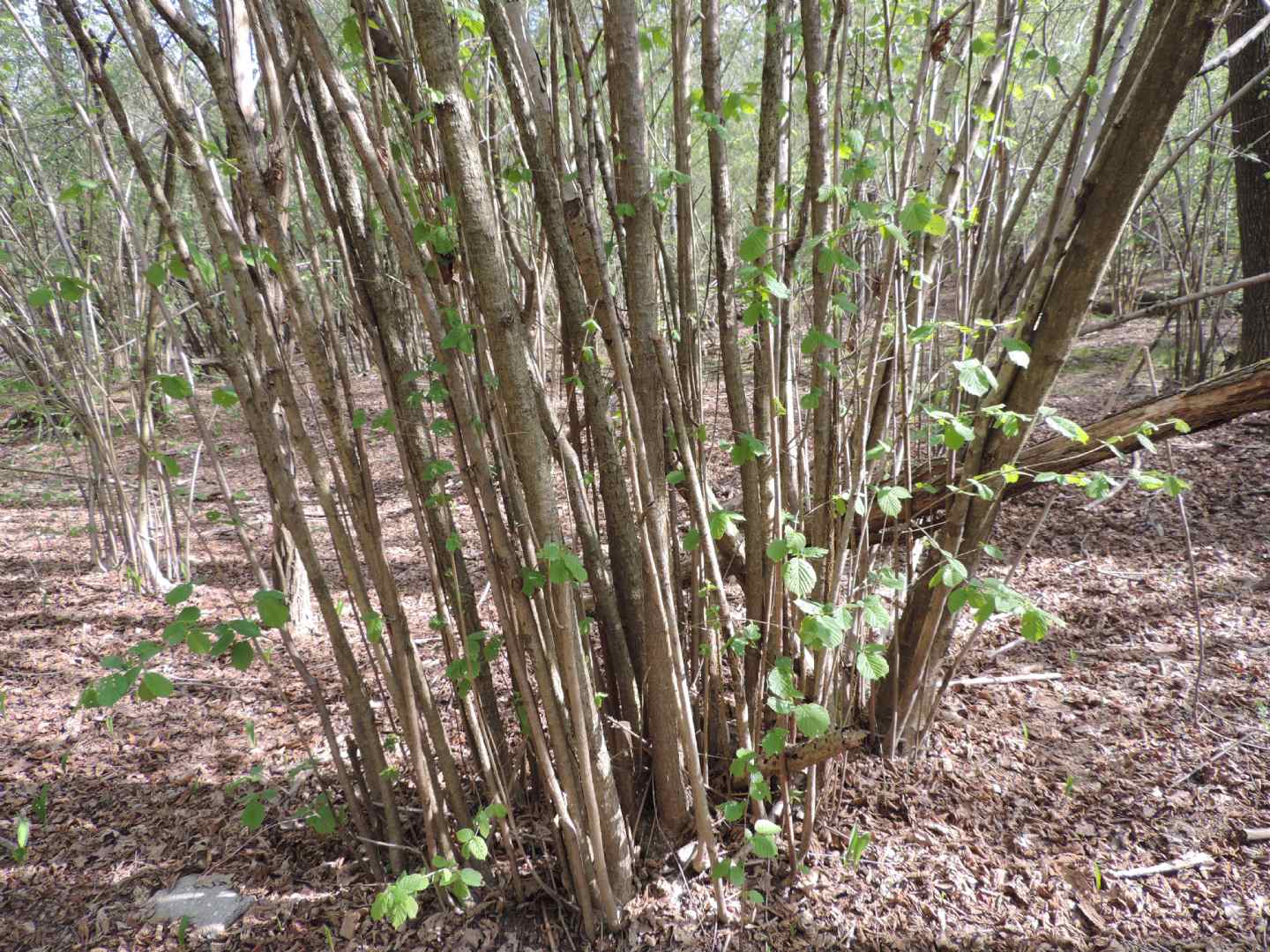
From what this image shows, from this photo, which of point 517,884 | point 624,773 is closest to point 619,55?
point 624,773

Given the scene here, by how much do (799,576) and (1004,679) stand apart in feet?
5.49

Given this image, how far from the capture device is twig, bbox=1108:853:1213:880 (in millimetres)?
1848

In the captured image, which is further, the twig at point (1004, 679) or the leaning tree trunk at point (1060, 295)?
the twig at point (1004, 679)

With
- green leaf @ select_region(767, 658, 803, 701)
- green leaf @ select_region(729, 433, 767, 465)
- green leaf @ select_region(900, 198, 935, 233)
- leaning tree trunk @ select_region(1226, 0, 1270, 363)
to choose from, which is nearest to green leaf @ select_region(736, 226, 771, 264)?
green leaf @ select_region(900, 198, 935, 233)

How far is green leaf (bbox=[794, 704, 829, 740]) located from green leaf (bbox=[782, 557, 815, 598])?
0.23 meters

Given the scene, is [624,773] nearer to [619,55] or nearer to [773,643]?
[773,643]

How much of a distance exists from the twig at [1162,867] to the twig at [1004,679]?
2.49ft

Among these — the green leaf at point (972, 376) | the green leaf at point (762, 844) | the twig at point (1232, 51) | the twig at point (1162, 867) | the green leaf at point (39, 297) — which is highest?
the twig at point (1232, 51)

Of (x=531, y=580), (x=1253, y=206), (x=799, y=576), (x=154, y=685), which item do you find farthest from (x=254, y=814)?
(x=1253, y=206)

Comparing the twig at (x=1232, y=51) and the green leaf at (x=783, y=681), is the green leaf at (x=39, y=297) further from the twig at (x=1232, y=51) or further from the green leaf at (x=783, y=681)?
the twig at (x=1232, y=51)

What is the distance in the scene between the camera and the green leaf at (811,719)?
4.46 ft

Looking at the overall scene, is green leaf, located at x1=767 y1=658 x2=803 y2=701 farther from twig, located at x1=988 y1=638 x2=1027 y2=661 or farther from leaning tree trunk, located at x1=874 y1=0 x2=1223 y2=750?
twig, located at x1=988 y1=638 x2=1027 y2=661

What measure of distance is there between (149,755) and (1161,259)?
14421mm

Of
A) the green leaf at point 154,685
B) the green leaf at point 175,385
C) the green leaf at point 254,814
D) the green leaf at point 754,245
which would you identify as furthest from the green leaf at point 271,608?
Answer: the green leaf at point 754,245
